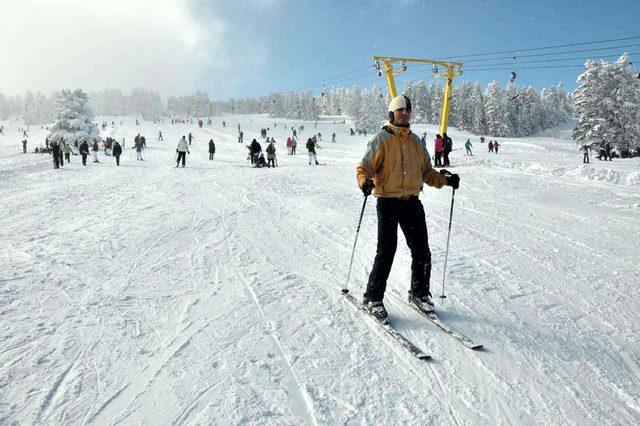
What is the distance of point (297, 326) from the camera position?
3332mm

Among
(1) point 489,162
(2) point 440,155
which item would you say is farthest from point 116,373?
(1) point 489,162

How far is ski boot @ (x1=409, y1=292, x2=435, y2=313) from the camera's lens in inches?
140

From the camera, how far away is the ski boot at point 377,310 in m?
3.38

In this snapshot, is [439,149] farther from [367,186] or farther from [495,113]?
[495,113]

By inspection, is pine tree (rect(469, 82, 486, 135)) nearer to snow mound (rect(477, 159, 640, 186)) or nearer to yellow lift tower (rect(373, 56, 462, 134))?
yellow lift tower (rect(373, 56, 462, 134))

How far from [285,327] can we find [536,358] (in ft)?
6.46

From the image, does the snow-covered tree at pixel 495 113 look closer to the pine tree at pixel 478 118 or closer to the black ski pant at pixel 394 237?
the pine tree at pixel 478 118

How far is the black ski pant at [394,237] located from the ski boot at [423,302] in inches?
2.2

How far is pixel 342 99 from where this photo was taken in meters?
156

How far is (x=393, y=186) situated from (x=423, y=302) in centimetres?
113

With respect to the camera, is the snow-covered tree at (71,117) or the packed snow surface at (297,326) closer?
the packed snow surface at (297,326)

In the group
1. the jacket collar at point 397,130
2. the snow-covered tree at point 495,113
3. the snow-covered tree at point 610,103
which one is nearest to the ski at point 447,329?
the jacket collar at point 397,130

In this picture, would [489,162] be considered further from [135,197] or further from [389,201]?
[389,201]

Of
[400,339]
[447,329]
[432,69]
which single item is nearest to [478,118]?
[432,69]
